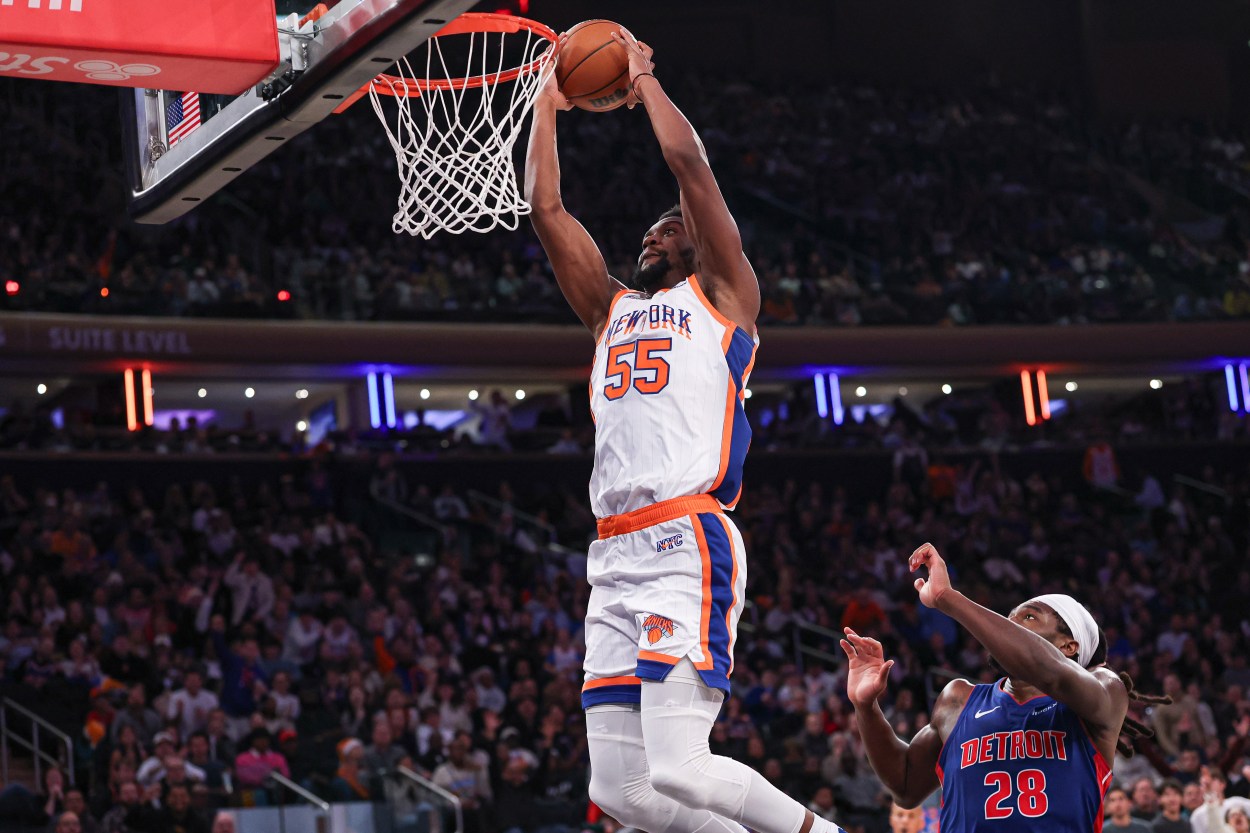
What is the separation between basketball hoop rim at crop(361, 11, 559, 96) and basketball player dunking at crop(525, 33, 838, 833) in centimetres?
102

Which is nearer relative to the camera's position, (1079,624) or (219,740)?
(1079,624)

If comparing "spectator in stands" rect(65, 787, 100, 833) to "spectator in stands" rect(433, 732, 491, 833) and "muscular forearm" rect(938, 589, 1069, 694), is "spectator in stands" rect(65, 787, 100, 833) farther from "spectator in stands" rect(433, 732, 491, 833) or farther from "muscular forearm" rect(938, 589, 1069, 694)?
"muscular forearm" rect(938, 589, 1069, 694)

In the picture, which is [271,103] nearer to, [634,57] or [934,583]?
[634,57]

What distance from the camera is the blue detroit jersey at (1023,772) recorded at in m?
4.61

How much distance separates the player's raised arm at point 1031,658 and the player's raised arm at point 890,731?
41 cm

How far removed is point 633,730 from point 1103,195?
24.8 m

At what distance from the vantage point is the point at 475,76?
6.81 m

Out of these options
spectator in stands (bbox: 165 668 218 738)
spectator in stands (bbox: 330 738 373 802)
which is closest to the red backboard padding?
spectator in stands (bbox: 330 738 373 802)

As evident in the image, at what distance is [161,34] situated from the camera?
540cm

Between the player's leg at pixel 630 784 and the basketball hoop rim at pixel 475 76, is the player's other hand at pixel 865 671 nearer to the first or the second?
the player's leg at pixel 630 784

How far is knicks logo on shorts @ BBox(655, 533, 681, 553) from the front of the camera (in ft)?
15.0

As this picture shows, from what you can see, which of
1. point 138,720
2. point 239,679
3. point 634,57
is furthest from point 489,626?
point 634,57

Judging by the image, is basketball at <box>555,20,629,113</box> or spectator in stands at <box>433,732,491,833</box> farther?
spectator in stands at <box>433,732,491,833</box>

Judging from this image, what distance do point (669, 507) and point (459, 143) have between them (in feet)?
8.08
